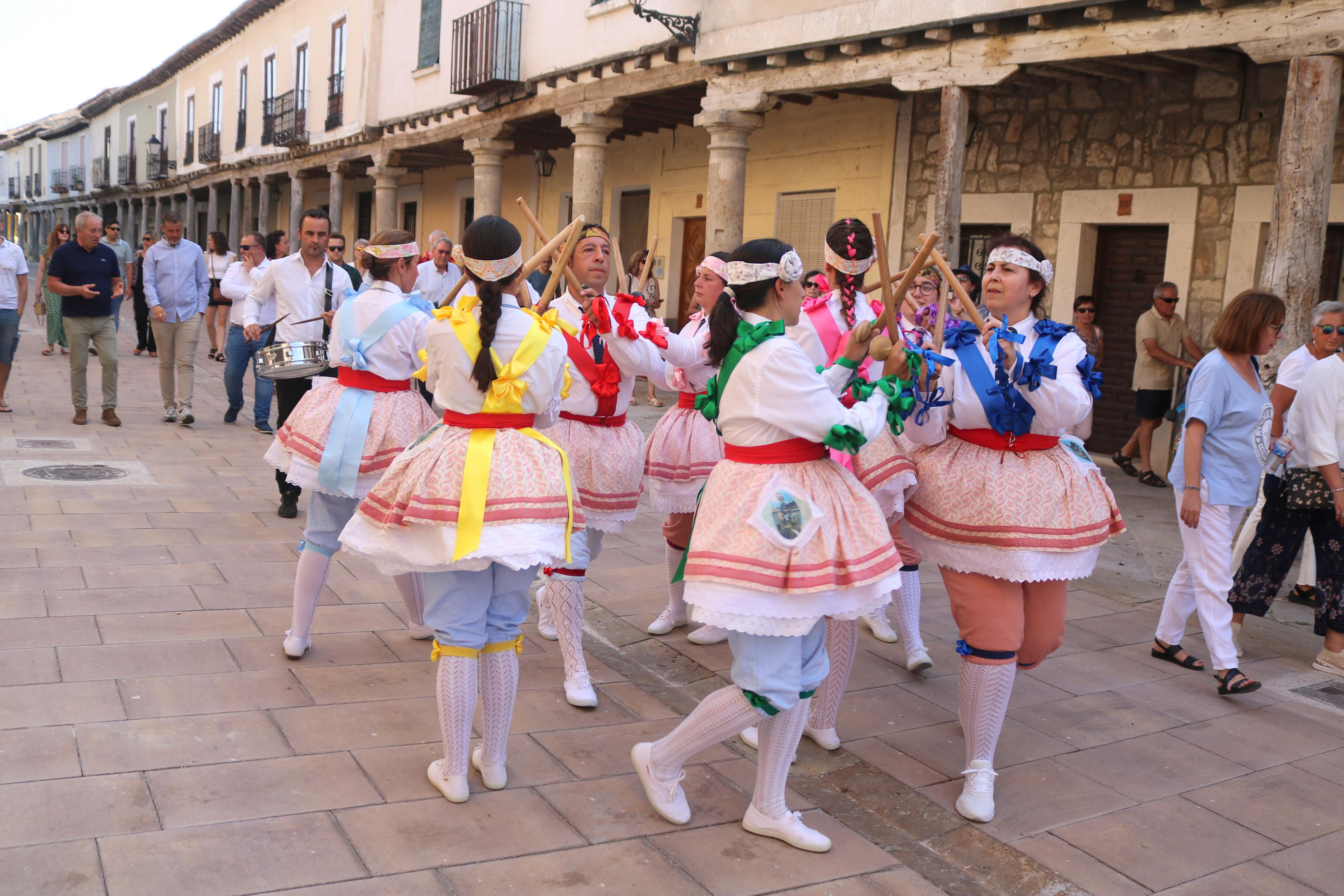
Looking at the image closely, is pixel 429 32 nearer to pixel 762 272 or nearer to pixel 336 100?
pixel 336 100

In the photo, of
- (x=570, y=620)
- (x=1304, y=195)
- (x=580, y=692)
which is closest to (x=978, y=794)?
(x=580, y=692)

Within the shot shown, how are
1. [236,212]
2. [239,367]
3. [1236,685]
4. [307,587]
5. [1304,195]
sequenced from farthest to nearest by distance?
[236,212] → [239,367] → [1304,195] → [1236,685] → [307,587]

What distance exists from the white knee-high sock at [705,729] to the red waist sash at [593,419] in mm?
1358

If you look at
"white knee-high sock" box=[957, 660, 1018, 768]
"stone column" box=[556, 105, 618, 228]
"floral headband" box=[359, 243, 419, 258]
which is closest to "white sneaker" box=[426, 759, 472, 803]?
"white knee-high sock" box=[957, 660, 1018, 768]

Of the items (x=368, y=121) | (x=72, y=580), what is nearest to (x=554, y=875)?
(x=72, y=580)

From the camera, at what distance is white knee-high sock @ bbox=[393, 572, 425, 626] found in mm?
4504

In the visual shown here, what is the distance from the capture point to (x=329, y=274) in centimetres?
692

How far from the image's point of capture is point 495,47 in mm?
14633

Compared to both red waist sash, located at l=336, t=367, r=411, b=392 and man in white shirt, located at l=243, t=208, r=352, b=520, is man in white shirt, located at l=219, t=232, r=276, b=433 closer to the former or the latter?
man in white shirt, located at l=243, t=208, r=352, b=520

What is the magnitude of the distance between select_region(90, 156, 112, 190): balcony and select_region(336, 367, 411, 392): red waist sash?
46175 millimetres

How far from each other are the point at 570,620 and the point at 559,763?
69 cm

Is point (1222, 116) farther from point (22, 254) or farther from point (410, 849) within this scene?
point (22, 254)

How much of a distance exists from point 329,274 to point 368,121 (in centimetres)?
1425

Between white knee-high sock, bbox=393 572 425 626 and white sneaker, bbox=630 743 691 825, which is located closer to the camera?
white sneaker, bbox=630 743 691 825
